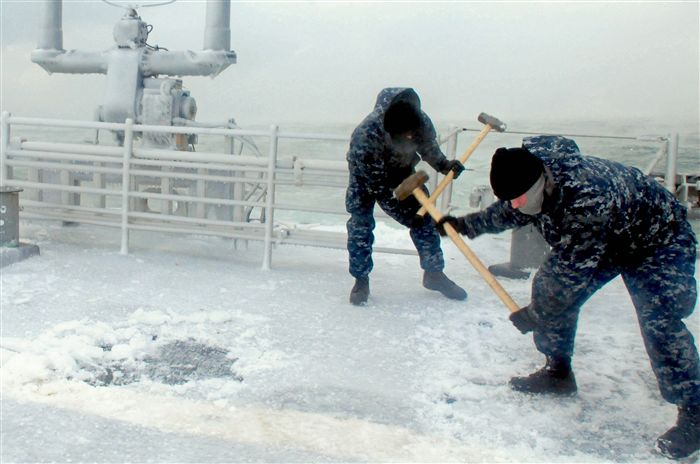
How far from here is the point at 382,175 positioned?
411 cm

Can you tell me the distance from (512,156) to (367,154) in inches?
66.3

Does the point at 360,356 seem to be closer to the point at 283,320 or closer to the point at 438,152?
the point at 283,320

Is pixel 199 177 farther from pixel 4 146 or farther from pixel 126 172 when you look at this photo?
pixel 4 146

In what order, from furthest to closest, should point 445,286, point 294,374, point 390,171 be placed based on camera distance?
1. point 445,286
2. point 390,171
3. point 294,374

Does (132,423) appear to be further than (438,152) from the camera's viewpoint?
No

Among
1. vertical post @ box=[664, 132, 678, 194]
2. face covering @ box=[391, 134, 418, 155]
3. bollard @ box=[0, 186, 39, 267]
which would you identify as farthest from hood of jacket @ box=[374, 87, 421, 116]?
bollard @ box=[0, 186, 39, 267]

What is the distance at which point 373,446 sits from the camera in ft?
8.50

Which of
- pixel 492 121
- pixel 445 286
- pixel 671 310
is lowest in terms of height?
pixel 445 286

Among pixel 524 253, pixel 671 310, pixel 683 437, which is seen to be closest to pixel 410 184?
pixel 671 310

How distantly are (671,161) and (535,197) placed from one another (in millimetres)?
3243

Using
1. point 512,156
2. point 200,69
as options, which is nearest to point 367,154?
point 512,156

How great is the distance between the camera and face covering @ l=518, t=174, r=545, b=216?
251cm

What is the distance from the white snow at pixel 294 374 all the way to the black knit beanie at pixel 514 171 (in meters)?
0.96

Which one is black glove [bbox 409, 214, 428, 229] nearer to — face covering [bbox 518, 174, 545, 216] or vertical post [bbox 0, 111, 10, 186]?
face covering [bbox 518, 174, 545, 216]
